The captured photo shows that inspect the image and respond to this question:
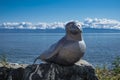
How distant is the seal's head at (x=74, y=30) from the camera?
10352 mm

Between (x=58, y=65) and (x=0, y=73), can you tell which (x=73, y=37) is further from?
(x=0, y=73)

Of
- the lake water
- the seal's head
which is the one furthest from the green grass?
the lake water

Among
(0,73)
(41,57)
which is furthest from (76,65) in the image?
(0,73)

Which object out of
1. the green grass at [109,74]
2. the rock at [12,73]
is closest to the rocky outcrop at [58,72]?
the rock at [12,73]

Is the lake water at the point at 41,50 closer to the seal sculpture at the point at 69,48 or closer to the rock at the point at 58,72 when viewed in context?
the rock at the point at 58,72

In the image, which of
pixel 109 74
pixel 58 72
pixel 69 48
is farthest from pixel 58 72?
pixel 109 74

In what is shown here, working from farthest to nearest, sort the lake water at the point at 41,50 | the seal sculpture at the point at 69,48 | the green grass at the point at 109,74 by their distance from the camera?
the lake water at the point at 41,50, the green grass at the point at 109,74, the seal sculpture at the point at 69,48

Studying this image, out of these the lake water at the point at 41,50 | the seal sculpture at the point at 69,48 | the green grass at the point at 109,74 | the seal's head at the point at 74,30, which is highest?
the seal's head at the point at 74,30

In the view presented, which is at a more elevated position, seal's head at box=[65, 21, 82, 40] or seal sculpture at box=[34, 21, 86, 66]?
seal's head at box=[65, 21, 82, 40]

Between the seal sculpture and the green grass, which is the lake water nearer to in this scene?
the green grass

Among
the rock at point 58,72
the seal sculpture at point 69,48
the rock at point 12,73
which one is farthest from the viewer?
the rock at point 12,73

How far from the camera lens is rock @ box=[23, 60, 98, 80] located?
10539 millimetres

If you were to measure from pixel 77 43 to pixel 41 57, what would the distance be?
114 centimetres

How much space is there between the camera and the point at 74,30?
1038 cm
